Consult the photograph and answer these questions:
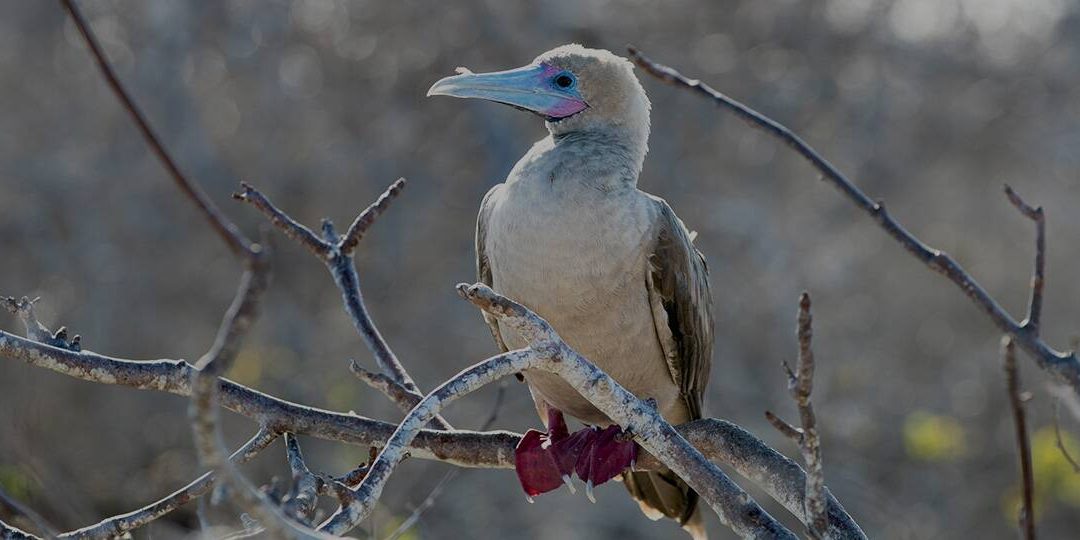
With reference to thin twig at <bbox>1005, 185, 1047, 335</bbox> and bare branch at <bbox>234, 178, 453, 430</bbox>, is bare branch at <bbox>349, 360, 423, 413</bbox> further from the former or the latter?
thin twig at <bbox>1005, 185, 1047, 335</bbox>

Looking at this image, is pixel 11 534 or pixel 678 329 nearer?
pixel 11 534

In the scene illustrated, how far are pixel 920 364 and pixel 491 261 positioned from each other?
Result: 7362mm

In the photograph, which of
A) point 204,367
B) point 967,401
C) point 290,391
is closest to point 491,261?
point 204,367

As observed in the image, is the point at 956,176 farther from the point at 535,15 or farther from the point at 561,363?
the point at 561,363

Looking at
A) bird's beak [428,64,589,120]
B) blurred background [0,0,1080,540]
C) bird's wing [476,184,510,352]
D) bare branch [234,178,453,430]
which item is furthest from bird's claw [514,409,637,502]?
blurred background [0,0,1080,540]

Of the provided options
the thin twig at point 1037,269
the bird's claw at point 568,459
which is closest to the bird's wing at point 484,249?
the bird's claw at point 568,459

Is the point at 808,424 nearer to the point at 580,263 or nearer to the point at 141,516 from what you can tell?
the point at 141,516

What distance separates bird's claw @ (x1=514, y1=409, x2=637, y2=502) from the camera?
424 centimetres

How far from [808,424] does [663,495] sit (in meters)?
2.74

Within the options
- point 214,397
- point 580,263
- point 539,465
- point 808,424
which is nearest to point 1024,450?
point 808,424

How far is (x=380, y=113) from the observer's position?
10.5 metres

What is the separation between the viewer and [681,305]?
4574mm

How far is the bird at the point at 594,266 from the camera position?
4.21m

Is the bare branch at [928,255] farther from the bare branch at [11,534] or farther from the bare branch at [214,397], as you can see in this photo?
the bare branch at [11,534]
